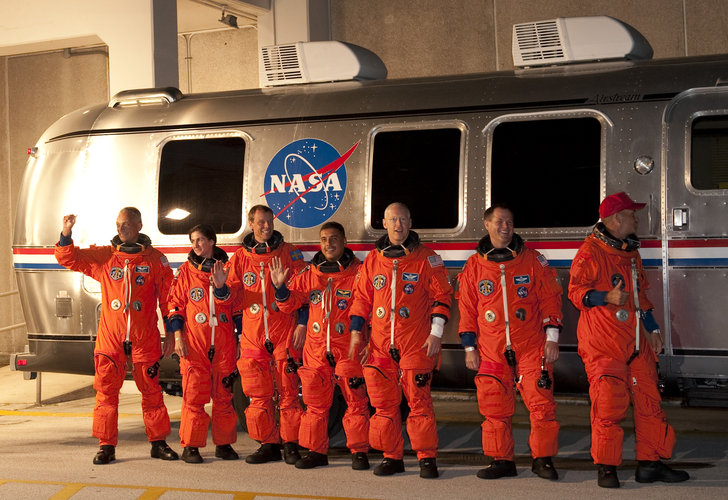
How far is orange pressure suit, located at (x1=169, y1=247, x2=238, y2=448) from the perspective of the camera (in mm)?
7504

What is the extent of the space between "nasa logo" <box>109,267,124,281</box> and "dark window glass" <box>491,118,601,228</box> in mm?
2971

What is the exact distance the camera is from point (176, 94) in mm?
8922

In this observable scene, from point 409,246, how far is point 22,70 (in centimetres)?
1031

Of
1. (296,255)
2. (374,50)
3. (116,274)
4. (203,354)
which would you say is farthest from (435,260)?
(374,50)

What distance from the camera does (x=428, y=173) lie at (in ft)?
25.3

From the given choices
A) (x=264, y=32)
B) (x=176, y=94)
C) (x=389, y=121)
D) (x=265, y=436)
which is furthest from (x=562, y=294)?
(x=264, y=32)

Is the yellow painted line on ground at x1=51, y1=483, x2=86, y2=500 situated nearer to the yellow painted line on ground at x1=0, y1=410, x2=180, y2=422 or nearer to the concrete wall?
the yellow painted line on ground at x1=0, y1=410, x2=180, y2=422

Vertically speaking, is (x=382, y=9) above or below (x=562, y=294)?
above

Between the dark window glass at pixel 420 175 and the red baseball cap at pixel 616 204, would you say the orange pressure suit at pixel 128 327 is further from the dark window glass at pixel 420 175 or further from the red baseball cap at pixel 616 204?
the red baseball cap at pixel 616 204

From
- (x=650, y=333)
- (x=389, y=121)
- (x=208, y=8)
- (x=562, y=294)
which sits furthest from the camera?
(x=208, y=8)

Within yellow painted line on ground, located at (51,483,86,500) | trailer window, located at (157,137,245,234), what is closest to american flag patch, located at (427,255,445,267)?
trailer window, located at (157,137,245,234)

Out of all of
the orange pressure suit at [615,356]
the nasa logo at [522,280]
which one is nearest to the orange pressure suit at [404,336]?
the nasa logo at [522,280]

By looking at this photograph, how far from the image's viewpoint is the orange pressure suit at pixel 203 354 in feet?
24.6

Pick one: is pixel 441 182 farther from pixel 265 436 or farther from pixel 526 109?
pixel 265 436
